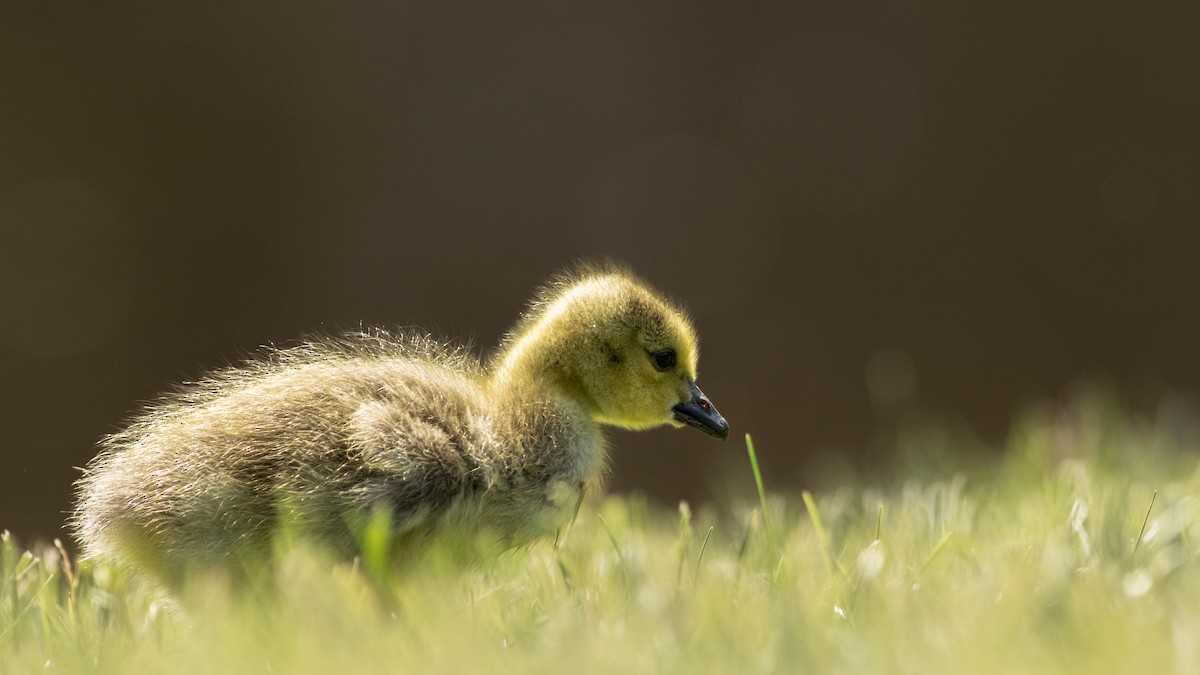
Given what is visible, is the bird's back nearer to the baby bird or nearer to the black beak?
the baby bird

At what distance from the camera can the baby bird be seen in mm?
2123

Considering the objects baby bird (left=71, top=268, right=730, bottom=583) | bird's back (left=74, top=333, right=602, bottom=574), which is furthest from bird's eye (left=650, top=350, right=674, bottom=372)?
bird's back (left=74, top=333, right=602, bottom=574)

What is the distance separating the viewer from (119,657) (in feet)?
6.23

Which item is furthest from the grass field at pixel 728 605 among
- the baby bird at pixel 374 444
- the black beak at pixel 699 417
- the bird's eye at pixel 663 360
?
the bird's eye at pixel 663 360

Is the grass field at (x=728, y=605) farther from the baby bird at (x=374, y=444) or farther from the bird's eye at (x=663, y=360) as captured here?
the bird's eye at (x=663, y=360)

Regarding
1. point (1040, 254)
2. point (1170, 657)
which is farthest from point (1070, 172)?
point (1170, 657)

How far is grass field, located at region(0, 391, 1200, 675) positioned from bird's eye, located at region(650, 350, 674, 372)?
0.34 meters

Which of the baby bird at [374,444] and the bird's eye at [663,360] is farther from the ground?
the bird's eye at [663,360]

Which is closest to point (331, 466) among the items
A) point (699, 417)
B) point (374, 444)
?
point (374, 444)

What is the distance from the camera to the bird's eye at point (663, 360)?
272cm

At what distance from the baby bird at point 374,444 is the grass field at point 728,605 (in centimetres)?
11

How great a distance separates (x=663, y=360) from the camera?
8.99 ft

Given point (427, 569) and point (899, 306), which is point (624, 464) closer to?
point (899, 306)

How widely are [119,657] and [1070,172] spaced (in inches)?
155
